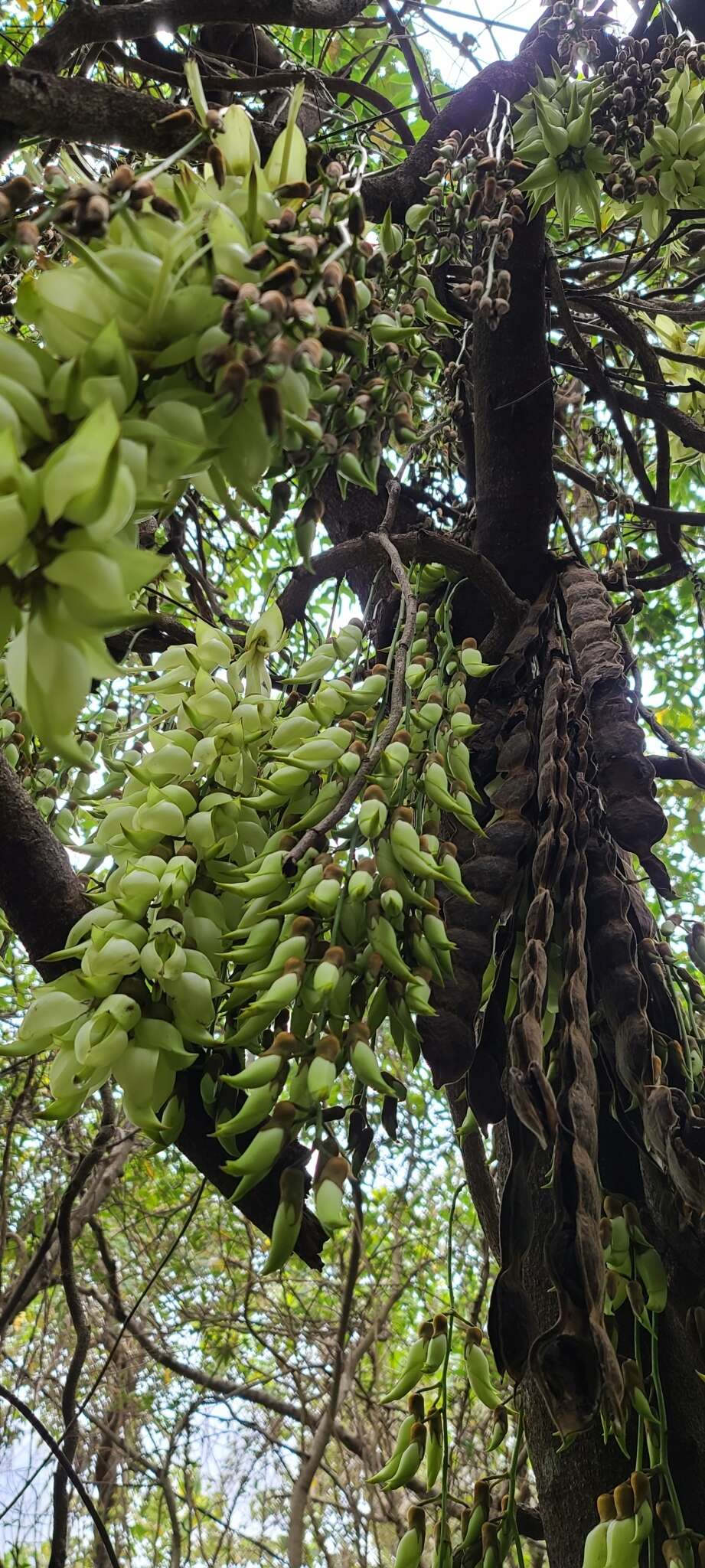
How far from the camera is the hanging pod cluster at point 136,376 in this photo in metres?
0.45

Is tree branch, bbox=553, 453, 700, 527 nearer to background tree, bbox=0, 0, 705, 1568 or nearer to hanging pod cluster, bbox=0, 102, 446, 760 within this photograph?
background tree, bbox=0, 0, 705, 1568

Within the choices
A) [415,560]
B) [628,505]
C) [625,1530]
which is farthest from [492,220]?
[625,1530]

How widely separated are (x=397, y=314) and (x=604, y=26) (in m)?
0.78

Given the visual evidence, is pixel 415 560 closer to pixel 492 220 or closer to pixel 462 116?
pixel 492 220

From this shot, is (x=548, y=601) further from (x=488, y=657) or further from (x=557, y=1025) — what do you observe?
(x=557, y=1025)

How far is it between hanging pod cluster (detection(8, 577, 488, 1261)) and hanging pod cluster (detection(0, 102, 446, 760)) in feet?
1.01

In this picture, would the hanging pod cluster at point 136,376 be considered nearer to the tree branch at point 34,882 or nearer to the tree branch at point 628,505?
the tree branch at point 34,882

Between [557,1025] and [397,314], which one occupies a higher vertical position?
[397,314]

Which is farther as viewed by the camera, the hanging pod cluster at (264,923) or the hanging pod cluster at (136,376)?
the hanging pod cluster at (264,923)

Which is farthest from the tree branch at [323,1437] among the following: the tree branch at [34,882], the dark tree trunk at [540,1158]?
the tree branch at [34,882]

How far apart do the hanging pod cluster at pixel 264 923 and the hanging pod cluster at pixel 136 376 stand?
31 centimetres

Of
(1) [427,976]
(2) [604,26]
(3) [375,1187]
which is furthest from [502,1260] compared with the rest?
(3) [375,1187]

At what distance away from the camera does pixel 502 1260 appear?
85 cm

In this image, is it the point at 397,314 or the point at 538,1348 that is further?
the point at 397,314
